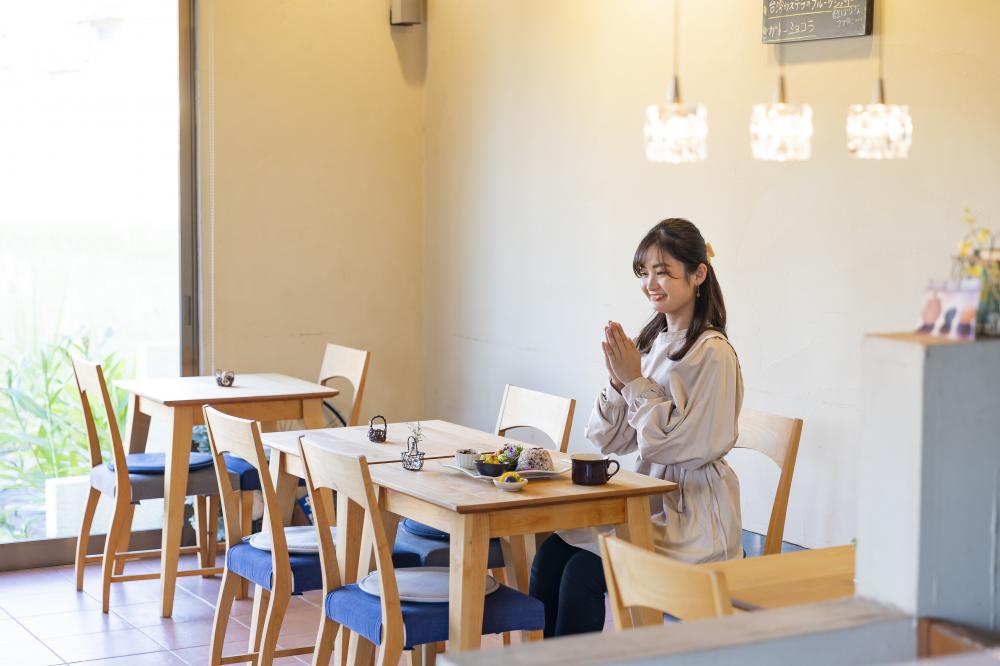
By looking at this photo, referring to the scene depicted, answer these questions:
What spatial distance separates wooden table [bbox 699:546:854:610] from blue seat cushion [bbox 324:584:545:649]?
0.65 meters

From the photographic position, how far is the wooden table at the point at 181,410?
4.48 m

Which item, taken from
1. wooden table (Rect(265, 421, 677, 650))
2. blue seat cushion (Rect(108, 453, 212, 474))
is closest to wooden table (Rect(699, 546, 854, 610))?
wooden table (Rect(265, 421, 677, 650))

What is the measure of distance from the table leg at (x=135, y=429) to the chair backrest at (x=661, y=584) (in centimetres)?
320

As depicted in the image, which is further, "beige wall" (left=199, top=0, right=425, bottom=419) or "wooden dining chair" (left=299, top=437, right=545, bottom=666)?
"beige wall" (left=199, top=0, right=425, bottom=419)

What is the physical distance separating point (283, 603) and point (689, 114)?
1671mm

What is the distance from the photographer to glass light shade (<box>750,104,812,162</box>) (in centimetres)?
255

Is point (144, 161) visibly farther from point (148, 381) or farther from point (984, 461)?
point (984, 461)

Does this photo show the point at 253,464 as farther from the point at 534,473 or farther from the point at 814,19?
the point at 814,19

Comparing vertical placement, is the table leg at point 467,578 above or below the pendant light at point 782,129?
below

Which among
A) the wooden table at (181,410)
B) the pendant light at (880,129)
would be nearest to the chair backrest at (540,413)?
the wooden table at (181,410)

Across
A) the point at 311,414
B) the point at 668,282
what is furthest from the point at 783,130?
the point at 311,414

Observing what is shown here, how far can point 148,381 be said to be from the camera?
16.2ft

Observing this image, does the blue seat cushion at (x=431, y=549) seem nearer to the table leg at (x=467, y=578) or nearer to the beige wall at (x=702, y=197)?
the table leg at (x=467, y=578)

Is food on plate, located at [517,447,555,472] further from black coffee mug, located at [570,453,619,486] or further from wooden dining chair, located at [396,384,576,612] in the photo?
wooden dining chair, located at [396,384,576,612]
